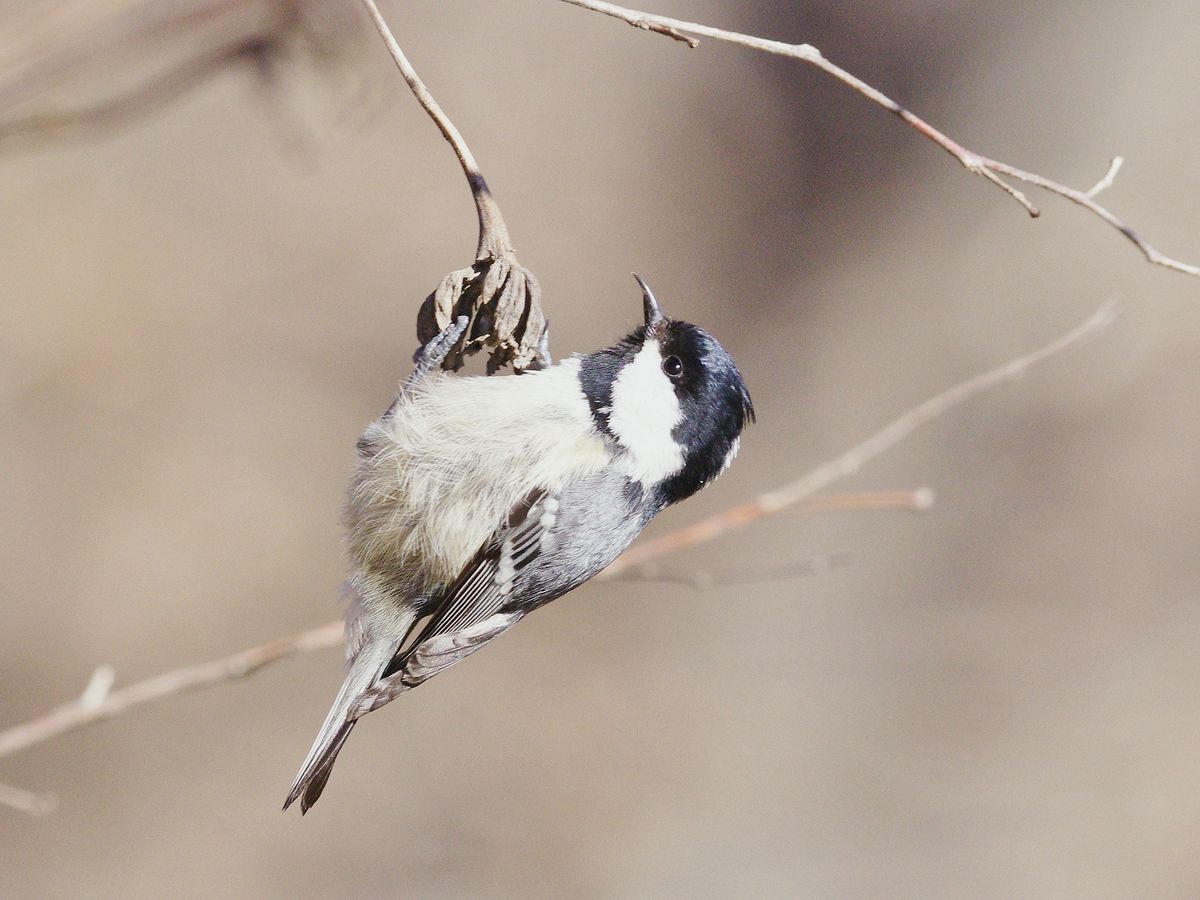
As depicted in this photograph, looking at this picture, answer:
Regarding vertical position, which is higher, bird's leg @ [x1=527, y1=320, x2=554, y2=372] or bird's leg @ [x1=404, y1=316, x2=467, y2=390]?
bird's leg @ [x1=404, y1=316, x2=467, y2=390]

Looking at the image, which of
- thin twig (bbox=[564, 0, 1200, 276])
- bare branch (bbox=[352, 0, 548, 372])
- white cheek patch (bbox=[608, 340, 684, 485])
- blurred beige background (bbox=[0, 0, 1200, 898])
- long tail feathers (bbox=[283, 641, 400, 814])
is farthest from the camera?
blurred beige background (bbox=[0, 0, 1200, 898])

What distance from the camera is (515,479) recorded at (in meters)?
2.26

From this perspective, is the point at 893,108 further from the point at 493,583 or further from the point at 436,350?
the point at 493,583

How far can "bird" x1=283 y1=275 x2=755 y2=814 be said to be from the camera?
2217 mm

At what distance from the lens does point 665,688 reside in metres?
4.92

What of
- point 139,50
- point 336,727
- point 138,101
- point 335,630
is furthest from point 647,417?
point 138,101

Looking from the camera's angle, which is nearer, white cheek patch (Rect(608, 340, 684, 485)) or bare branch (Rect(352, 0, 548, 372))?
bare branch (Rect(352, 0, 548, 372))

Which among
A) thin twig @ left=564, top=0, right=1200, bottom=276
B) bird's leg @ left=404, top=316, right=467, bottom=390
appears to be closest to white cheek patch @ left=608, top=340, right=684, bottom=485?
bird's leg @ left=404, top=316, right=467, bottom=390

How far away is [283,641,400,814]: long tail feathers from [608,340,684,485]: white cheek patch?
63cm

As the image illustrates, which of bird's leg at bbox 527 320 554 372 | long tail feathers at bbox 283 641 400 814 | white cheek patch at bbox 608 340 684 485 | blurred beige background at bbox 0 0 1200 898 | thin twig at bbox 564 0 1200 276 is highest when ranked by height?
thin twig at bbox 564 0 1200 276

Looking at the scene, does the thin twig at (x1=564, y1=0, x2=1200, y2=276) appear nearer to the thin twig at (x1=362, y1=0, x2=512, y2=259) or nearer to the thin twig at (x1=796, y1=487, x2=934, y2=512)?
the thin twig at (x1=362, y1=0, x2=512, y2=259)

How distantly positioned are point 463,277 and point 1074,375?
3815 millimetres

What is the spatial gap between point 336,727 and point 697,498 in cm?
295

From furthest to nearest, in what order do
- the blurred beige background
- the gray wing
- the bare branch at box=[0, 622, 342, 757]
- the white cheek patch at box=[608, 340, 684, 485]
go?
the blurred beige background
the white cheek patch at box=[608, 340, 684, 485]
the gray wing
the bare branch at box=[0, 622, 342, 757]
